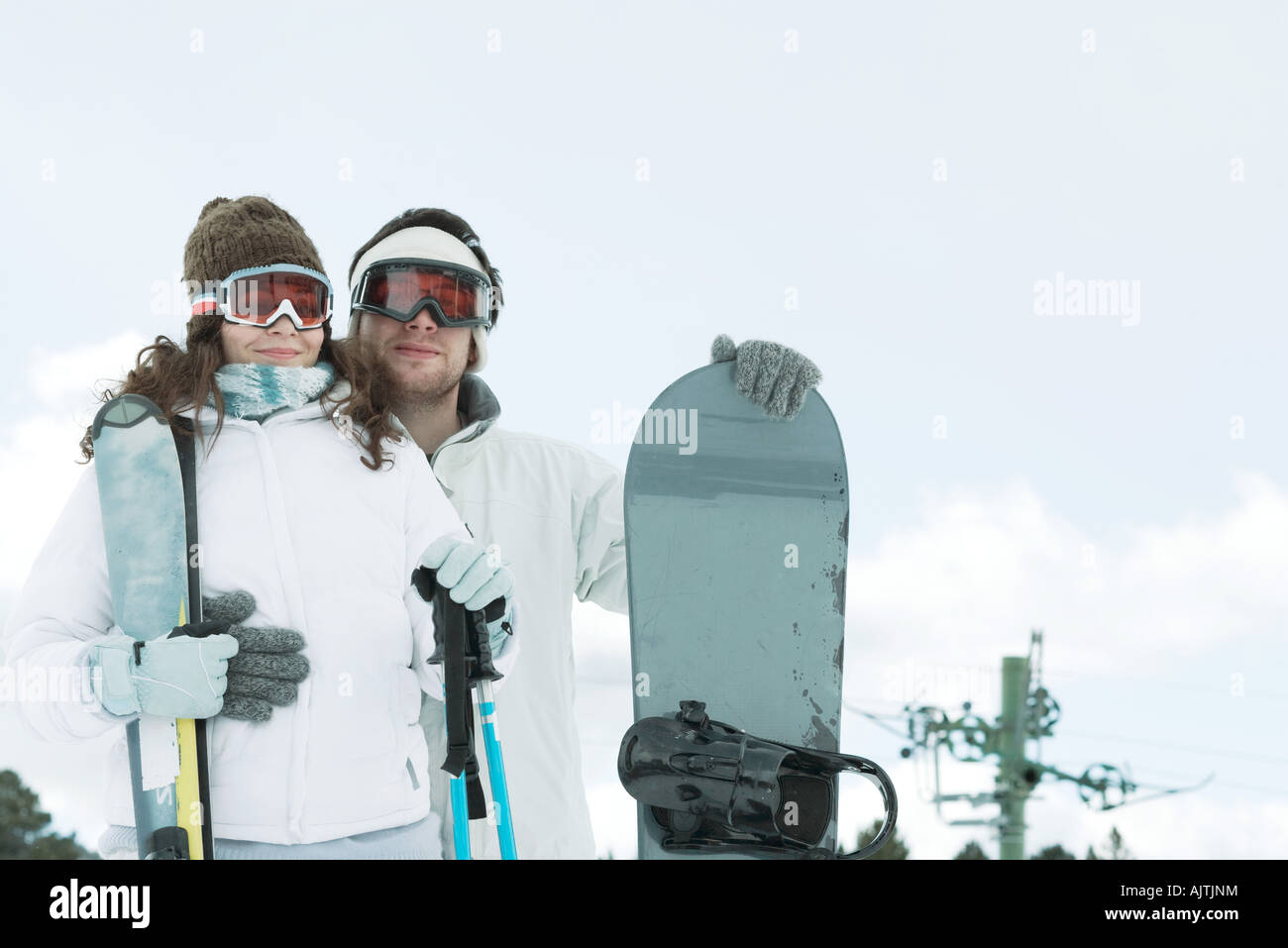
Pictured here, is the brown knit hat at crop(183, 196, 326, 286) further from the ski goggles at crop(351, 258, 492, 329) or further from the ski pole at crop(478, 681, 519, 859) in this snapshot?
the ski pole at crop(478, 681, 519, 859)

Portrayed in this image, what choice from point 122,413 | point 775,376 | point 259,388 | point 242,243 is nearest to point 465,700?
point 259,388

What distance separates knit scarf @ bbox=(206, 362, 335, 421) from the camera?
245cm

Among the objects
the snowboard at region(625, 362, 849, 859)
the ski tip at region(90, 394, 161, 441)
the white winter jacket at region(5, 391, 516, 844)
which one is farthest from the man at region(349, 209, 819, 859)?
the ski tip at region(90, 394, 161, 441)

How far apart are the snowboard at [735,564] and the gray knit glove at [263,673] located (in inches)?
42.4

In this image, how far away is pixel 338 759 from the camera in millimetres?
2293

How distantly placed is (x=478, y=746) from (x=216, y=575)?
863 mm

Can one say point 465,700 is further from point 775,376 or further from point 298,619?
point 775,376

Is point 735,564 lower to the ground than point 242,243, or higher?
lower

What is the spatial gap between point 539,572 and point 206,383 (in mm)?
1111

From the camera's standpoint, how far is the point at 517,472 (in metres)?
3.24

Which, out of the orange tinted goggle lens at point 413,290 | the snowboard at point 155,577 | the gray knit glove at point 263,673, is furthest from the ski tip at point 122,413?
the orange tinted goggle lens at point 413,290
